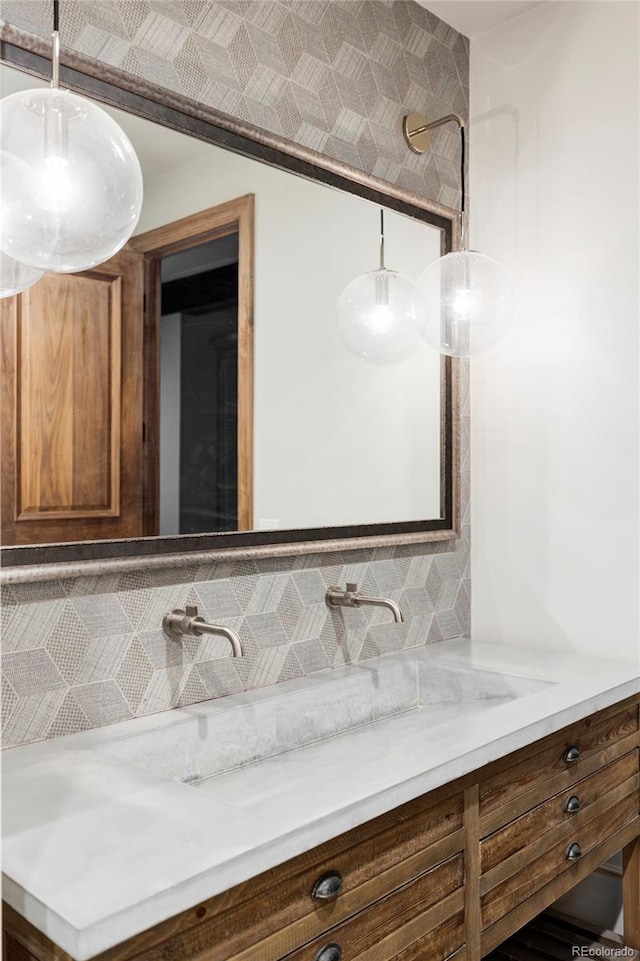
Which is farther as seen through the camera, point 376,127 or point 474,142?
point 474,142

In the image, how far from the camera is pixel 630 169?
6.70 feet

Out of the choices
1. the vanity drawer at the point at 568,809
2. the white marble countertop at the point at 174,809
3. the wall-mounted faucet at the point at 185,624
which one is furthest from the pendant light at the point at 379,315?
the vanity drawer at the point at 568,809

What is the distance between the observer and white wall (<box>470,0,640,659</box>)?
81.0 inches

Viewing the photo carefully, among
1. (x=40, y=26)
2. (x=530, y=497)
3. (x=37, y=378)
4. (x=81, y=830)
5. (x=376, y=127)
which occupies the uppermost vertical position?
(x=376, y=127)

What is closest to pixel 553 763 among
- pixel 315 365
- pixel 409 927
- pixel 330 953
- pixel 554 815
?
pixel 554 815

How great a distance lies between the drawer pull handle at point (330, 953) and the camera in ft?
A: 3.58

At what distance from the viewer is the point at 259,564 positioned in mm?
1745

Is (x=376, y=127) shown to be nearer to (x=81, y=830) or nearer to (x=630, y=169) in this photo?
(x=630, y=169)

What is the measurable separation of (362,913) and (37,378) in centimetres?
100

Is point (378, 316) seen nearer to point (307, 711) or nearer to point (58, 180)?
point (307, 711)

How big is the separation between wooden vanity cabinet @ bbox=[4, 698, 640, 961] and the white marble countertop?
0.18 feet

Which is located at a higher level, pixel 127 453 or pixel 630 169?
pixel 630 169

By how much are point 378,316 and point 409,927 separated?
1.34 m

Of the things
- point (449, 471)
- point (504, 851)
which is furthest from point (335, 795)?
point (449, 471)
